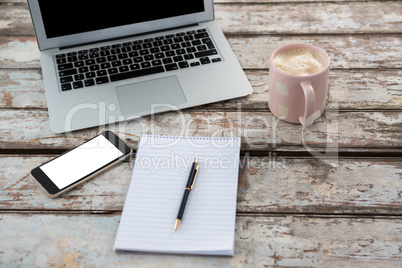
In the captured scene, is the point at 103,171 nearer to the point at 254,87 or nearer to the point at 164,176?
the point at 164,176

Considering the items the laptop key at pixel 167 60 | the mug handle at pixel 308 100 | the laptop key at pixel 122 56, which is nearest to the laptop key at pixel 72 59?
the laptop key at pixel 122 56

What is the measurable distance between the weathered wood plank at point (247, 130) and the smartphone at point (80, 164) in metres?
0.03

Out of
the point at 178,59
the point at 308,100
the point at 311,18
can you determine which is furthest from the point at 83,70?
the point at 311,18

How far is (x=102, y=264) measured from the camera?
0.74 meters

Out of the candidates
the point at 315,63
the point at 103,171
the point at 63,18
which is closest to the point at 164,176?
the point at 103,171

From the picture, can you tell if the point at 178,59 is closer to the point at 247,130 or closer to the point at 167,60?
the point at 167,60

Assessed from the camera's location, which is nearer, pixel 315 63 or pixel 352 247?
pixel 352 247

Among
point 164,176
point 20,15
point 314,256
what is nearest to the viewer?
point 314,256

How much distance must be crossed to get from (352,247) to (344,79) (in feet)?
1.50

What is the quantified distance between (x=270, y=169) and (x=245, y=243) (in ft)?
0.58

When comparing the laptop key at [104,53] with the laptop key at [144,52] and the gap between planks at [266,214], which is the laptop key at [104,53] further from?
the gap between planks at [266,214]

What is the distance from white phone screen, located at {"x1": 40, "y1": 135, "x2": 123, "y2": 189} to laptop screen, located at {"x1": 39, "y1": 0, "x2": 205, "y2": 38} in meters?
0.33

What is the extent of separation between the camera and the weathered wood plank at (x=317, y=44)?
43.6 inches

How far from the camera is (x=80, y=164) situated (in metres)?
0.88
